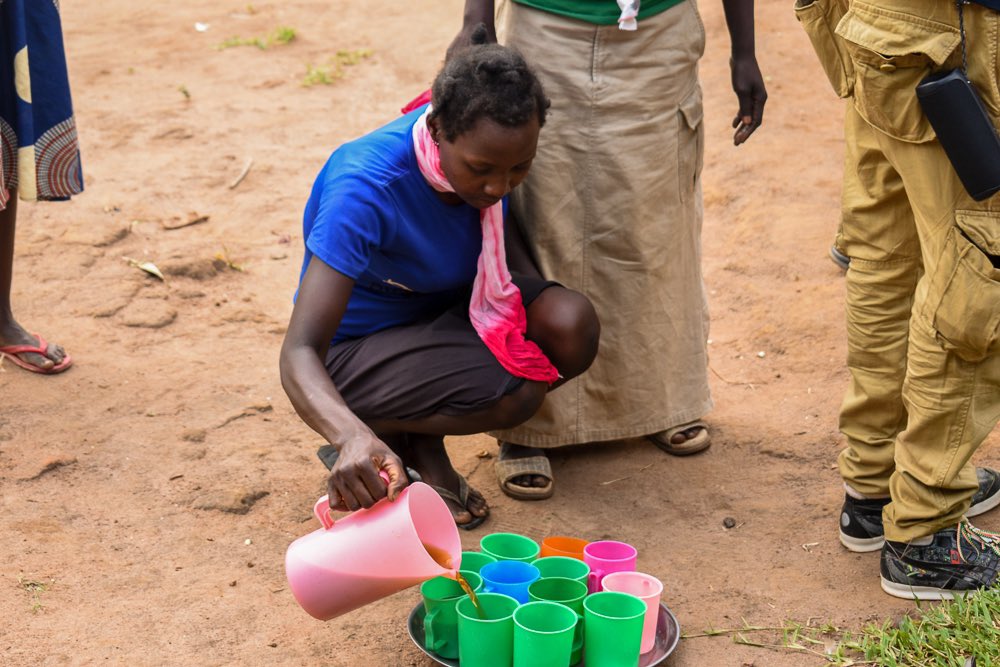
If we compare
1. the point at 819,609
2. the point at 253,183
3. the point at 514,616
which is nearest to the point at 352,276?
the point at 514,616

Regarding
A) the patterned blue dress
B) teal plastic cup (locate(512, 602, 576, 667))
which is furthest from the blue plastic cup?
the patterned blue dress

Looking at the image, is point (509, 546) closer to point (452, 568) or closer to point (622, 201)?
point (452, 568)

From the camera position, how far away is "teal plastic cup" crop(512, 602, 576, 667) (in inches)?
84.0

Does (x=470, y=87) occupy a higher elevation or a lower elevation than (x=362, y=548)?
higher

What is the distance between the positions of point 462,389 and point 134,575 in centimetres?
86

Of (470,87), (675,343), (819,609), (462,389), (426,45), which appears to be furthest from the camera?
(426,45)

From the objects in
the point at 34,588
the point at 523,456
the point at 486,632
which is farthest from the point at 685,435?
the point at 34,588

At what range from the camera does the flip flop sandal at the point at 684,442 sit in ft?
10.7

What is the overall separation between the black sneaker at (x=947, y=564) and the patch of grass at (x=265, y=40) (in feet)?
18.3

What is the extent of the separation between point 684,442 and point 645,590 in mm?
910

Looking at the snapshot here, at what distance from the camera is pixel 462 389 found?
8.95 ft

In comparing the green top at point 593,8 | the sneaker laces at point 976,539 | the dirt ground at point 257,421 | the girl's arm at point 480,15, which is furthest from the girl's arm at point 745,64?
the sneaker laces at point 976,539

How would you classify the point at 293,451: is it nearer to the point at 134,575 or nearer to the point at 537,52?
the point at 134,575

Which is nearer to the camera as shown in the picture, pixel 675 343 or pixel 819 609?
pixel 819 609
